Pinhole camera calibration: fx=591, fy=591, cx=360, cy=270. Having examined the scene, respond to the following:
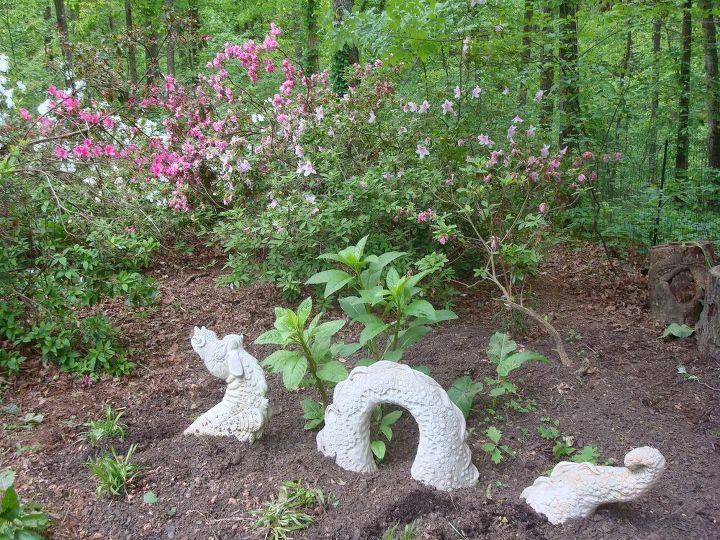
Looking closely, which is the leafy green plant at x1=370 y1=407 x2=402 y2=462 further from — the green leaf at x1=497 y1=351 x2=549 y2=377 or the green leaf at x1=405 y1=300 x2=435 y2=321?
the green leaf at x1=497 y1=351 x2=549 y2=377

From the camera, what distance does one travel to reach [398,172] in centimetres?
488

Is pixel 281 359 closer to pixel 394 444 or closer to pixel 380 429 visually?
pixel 380 429

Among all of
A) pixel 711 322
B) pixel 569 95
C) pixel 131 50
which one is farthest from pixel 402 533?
pixel 131 50

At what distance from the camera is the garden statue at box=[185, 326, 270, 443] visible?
2.84 m

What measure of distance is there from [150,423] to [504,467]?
190 centimetres

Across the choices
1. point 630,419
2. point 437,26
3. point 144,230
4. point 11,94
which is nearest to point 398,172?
point 437,26

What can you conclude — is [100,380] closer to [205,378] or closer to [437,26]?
[205,378]

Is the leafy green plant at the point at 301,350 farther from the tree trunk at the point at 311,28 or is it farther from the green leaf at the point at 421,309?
the tree trunk at the point at 311,28

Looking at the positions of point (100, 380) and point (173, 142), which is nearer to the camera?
point (100, 380)

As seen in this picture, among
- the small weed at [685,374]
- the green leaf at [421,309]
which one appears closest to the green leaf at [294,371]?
the green leaf at [421,309]

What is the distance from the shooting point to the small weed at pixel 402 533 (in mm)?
2164

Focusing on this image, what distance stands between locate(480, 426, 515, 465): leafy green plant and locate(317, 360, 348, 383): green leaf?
758mm

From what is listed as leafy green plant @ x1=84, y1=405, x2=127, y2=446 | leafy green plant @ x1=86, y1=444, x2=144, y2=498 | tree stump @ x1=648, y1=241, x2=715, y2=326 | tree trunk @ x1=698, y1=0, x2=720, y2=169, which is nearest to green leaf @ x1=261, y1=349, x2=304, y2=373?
leafy green plant @ x1=86, y1=444, x2=144, y2=498

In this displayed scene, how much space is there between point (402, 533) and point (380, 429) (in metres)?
0.58
